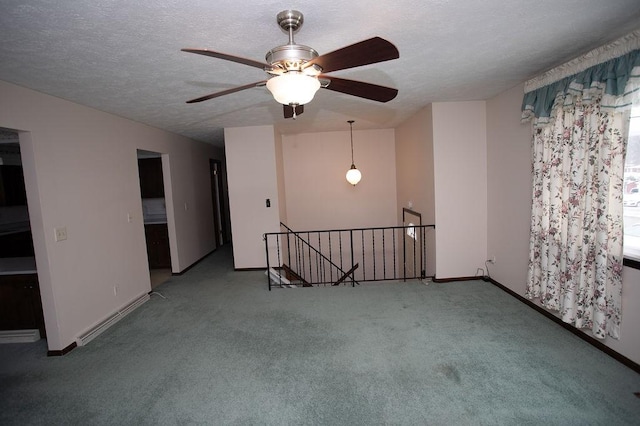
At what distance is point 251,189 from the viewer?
542 cm

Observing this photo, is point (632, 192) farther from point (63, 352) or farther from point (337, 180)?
point (63, 352)

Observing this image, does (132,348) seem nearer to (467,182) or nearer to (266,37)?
(266,37)

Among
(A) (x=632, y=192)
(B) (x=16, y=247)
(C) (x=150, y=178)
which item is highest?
(C) (x=150, y=178)

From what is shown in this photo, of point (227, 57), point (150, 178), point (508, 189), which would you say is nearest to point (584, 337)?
point (508, 189)

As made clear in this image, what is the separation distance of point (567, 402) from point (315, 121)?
4561 millimetres

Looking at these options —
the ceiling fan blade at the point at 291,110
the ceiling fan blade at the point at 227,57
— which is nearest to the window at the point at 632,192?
the ceiling fan blade at the point at 291,110

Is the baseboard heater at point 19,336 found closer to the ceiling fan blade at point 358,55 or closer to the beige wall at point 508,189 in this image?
the ceiling fan blade at point 358,55

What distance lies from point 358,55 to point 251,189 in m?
4.18

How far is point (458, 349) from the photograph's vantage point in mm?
2764

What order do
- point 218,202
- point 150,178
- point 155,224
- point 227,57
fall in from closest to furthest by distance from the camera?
point 227,57 < point 155,224 < point 150,178 < point 218,202

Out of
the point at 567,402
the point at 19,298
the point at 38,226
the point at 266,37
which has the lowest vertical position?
the point at 567,402

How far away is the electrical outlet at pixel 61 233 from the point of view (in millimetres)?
2986

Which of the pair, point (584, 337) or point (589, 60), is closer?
point (589, 60)

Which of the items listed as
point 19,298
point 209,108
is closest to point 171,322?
point 19,298
